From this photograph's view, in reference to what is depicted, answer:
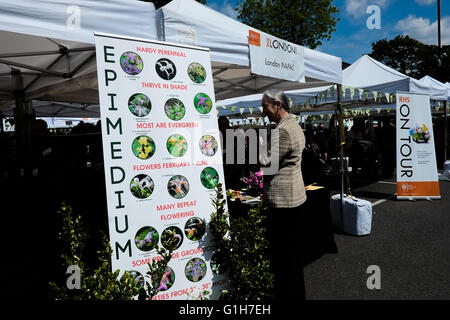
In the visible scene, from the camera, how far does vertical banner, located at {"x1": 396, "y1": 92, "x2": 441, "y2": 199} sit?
243 inches

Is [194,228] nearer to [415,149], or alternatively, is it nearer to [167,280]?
[167,280]

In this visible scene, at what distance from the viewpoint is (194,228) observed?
223cm

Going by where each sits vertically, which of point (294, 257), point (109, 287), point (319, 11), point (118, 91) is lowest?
point (294, 257)

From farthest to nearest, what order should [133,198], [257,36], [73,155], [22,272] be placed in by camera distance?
[73,155]
[22,272]
[257,36]
[133,198]

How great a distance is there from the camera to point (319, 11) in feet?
63.6

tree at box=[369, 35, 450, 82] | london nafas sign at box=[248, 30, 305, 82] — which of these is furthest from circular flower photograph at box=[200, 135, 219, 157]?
tree at box=[369, 35, 450, 82]

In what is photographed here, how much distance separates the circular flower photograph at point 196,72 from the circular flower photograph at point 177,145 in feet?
1.54

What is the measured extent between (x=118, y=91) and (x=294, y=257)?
180 cm

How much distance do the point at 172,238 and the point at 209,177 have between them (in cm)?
54

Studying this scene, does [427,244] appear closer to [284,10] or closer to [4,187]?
[4,187]

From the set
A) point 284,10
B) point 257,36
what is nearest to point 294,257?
point 257,36

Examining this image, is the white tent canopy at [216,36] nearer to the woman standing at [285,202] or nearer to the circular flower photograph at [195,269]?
the woman standing at [285,202]

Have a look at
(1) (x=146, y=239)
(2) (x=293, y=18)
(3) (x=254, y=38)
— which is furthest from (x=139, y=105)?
(2) (x=293, y=18)

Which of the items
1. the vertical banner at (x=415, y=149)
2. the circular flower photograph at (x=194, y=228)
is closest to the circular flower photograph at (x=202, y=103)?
the circular flower photograph at (x=194, y=228)
